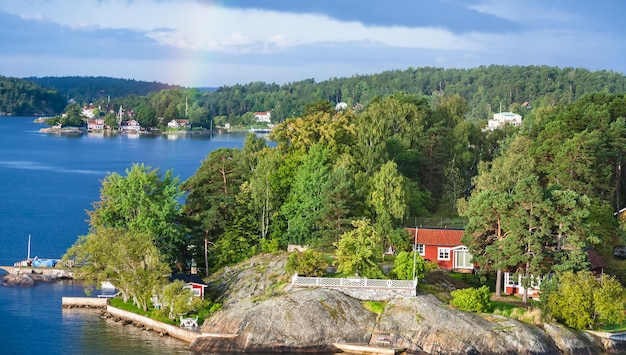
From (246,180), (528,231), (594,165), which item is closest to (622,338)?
(528,231)

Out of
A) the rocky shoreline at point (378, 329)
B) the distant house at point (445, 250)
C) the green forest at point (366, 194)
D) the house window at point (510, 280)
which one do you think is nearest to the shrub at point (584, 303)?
the rocky shoreline at point (378, 329)

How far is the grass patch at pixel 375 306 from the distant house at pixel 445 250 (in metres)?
8.56

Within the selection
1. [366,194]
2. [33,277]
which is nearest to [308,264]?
[366,194]

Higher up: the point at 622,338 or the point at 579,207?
the point at 579,207

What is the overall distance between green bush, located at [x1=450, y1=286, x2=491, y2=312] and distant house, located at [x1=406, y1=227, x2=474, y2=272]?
7.76m

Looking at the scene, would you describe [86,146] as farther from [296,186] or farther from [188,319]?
[188,319]

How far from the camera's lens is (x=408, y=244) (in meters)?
53.2

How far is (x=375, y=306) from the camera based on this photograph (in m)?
44.3

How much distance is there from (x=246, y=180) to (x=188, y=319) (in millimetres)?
15099

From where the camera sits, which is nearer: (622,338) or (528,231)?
(622,338)

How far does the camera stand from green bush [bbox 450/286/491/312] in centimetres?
4400

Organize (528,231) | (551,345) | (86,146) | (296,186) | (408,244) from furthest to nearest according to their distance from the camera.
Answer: (86,146) → (296,186) → (408,244) → (528,231) → (551,345)

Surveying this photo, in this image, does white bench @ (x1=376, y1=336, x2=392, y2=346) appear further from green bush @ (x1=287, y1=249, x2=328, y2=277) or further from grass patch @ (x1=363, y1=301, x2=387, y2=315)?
green bush @ (x1=287, y1=249, x2=328, y2=277)

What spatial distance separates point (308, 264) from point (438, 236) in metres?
10.3
